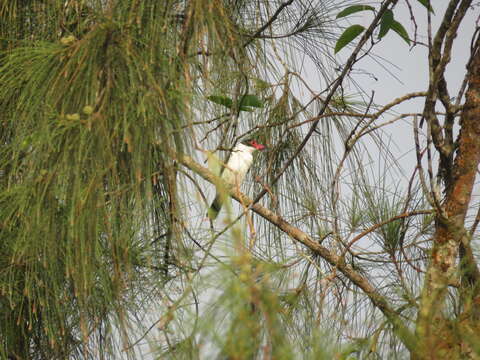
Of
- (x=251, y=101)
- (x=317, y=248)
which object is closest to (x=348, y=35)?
(x=251, y=101)

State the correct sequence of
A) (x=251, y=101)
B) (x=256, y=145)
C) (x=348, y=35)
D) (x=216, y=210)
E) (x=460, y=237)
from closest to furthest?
(x=460, y=237), (x=251, y=101), (x=348, y=35), (x=256, y=145), (x=216, y=210)

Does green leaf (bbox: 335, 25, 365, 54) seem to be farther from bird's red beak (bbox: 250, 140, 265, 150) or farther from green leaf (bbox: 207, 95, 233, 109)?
bird's red beak (bbox: 250, 140, 265, 150)

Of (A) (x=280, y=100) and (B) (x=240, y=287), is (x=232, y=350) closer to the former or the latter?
(B) (x=240, y=287)

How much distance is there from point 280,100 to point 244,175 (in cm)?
29

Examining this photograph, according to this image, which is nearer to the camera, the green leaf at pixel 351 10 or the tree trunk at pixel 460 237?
the tree trunk at pixel 460 237

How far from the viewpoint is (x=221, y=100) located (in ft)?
4.45

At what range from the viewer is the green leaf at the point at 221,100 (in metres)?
1.34

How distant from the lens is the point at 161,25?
1.14 meters

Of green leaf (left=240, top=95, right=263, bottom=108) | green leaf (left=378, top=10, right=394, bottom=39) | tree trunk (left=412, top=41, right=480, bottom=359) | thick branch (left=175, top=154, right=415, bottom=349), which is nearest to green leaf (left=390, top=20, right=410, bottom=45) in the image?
green leaf (left=378, top=10, right=394, bottom=39)

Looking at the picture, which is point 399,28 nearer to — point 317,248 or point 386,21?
point 386,21

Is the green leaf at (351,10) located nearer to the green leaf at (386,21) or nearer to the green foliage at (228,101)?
the green leaf at (386,21)

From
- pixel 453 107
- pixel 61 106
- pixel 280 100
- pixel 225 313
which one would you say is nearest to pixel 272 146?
pixel 280 100

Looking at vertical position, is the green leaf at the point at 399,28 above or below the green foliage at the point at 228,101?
above

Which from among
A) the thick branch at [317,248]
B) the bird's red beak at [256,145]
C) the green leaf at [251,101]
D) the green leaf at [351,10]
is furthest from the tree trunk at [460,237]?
the bird's red beak at [256,145]
